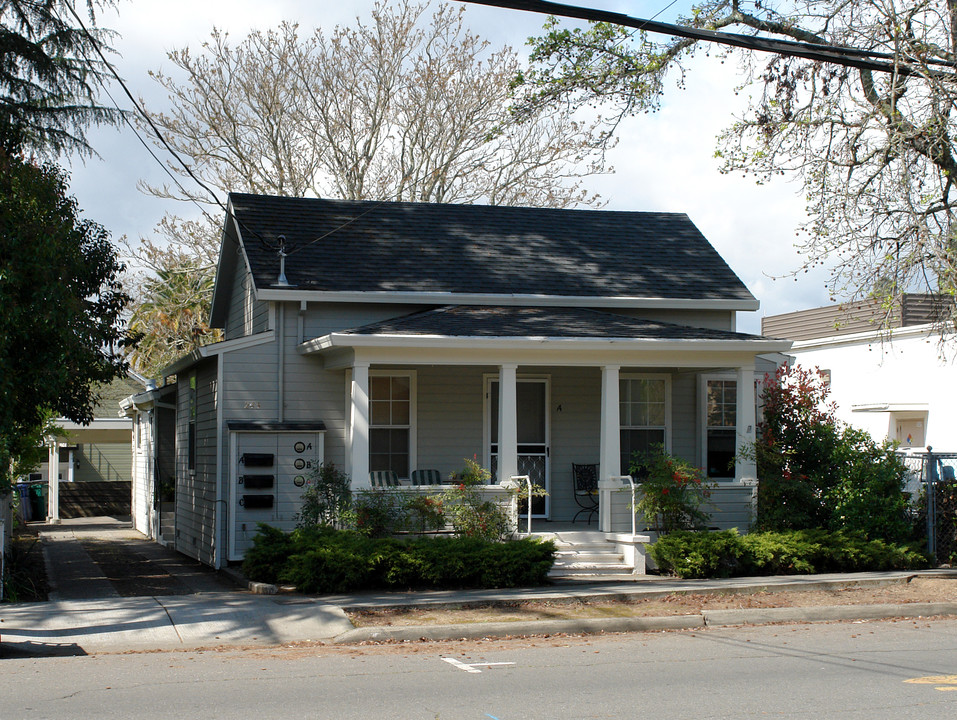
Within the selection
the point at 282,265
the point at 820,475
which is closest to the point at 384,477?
the point at 282,265

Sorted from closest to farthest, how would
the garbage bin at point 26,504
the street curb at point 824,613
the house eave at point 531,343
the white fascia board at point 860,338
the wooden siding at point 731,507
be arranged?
the street curb at point 824,613, the house eave at point 531,343, the wooden siding at point 731,507, the white fascia board at point 860,338, the garbage bin at point 26,504

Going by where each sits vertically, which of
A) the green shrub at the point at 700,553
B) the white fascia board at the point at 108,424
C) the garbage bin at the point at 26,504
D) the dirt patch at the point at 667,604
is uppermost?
the white fascia board at the point at 108,424

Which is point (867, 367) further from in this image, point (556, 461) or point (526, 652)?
point (526, 652)

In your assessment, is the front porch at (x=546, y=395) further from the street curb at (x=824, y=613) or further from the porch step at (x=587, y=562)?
the street curb at (x=824, y=613)

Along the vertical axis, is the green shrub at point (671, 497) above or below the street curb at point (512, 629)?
above

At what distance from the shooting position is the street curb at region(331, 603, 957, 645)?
1016cm

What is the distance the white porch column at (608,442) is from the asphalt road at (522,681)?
180 inches

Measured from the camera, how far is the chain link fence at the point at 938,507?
15.2 m

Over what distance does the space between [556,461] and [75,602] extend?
810cm

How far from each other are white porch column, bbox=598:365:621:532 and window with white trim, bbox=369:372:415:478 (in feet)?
10.6

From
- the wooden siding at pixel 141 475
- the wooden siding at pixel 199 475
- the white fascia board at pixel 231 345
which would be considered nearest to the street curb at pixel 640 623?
the white fascia board at pixel 231 345

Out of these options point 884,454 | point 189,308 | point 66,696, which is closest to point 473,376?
point 884,454

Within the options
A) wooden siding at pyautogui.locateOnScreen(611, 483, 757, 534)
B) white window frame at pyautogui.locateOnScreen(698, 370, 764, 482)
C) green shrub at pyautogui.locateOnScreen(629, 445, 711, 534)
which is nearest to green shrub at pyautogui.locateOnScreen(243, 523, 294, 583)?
green shrub at pyautogui.locateOnScreen(629, 445, 711, 534)

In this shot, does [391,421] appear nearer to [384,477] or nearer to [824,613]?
[384,477]
